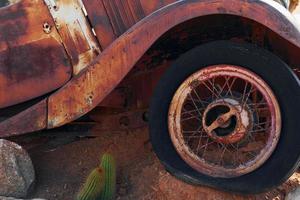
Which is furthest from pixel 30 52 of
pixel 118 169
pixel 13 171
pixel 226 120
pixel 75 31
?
pixel 226 120

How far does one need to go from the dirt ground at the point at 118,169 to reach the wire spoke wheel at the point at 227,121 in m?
0.23

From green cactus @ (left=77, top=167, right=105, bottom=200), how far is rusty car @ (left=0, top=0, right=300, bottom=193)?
17.9 inches

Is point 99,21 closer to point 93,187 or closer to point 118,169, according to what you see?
point 118,169

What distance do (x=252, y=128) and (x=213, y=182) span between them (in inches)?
18.0

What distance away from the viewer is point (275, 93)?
13.0ft

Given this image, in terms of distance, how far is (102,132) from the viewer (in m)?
4.94

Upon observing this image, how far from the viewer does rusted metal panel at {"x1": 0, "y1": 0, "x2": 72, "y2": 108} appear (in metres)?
4.71

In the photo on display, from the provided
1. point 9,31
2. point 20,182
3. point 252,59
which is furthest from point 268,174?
point 9,31

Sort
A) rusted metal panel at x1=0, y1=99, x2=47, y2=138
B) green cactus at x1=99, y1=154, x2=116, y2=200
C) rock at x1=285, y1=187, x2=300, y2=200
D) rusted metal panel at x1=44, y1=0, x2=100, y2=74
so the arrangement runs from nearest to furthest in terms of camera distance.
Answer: rock at x1=285, y1=187, x2=300, y2=200 < green cactus at x1=99, y1=154, x2=116, y2=200 < rusted metal panel at x1=0, y1=99, x2=47, y2=138 < rusted metal panel at x1=44, y1=0, x2=100, y2=74

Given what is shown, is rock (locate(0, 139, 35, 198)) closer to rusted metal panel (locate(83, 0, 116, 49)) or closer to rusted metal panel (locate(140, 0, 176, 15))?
rusted metal panel (locate(83, 0, 116, 49))

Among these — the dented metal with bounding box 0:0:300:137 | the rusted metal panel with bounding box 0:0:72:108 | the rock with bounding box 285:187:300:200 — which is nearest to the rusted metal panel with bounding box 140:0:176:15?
the dented metal with bounding box 0:0:300:137

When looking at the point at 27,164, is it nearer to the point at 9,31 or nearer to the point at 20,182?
the point at 20,182

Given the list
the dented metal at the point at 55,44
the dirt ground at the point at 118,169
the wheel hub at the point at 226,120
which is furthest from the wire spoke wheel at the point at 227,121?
the dented metal at the point at 55,44

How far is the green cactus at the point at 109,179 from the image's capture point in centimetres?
435
